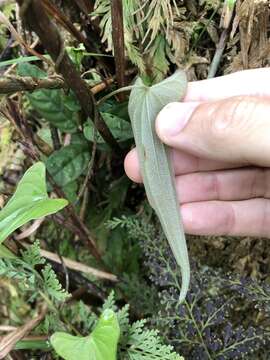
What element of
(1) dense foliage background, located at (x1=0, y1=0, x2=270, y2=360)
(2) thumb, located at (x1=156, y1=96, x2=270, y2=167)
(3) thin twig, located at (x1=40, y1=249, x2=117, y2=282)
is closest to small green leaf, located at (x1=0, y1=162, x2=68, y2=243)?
(1) dense foliage background, located at (x1=0, y1=0, x2=270, y2=360)

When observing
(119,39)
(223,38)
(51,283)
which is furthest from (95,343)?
(223,38)

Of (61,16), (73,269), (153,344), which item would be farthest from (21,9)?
(73,269)

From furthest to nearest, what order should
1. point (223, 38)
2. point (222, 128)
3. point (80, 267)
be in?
point (80, 267), point (223, 38), point (222, 128)

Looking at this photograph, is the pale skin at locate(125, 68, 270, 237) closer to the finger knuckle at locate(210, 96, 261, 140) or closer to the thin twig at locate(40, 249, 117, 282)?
the finger knuckle at locate(210, 96, 261, 140)

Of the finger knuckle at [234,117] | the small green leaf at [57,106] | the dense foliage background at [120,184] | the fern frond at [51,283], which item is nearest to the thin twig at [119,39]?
the dense foliage background at [120,184]

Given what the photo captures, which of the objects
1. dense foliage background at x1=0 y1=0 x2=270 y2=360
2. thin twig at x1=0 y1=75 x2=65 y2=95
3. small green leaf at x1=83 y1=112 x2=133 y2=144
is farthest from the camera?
small green leaf at x1=83 y1=112 x2=133 y2=144

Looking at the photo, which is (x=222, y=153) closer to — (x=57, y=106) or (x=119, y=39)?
(x=119, y=39)

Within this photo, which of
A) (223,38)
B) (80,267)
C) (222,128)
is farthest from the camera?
(80,267)
